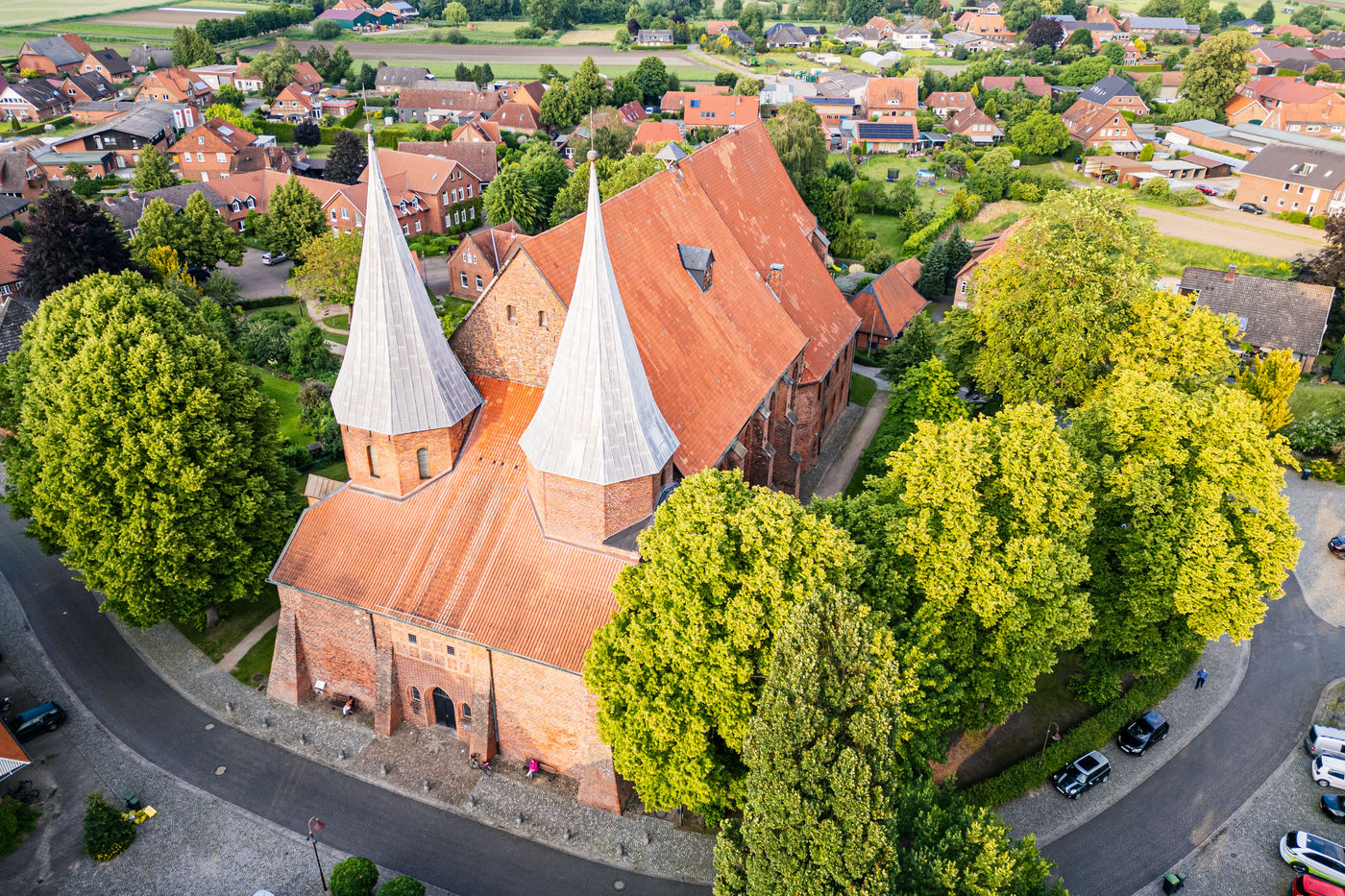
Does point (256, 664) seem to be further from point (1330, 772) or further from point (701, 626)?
point (1330, 772)

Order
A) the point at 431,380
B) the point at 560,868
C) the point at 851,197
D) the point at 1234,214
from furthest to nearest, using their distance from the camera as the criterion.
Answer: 1. the point at 1234,214
2. the point at 851,197
3. the point at 431,380
4. the point at 560,868

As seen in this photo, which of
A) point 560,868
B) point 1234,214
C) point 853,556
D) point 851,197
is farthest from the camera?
point 1234,214

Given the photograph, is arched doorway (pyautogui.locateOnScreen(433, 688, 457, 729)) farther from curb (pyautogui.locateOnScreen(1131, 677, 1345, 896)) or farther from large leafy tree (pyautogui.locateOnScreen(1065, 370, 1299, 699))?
large leafy tree (pyautogui.locateOnScreen(1065, 370, 1299, 699))

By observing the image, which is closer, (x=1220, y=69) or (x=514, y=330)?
(x=514, y=330)

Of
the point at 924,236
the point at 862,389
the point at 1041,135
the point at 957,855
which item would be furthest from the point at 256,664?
the point at 1041,135

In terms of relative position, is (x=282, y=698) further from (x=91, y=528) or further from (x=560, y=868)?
(x=560, y=868)


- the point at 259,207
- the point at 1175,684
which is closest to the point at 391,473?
the point at 1175,684
